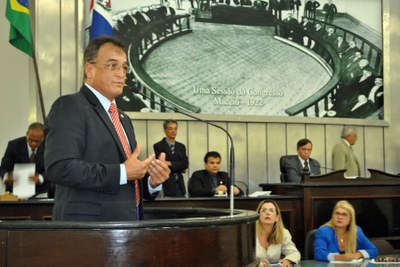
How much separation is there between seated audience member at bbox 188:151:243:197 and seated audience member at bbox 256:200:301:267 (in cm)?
138

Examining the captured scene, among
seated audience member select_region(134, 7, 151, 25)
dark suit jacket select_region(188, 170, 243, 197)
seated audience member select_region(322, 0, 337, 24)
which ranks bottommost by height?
dark suit jacket select_region(188, 170, 243, 197)

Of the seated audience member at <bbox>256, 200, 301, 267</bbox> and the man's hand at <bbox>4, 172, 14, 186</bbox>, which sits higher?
the man's hand at <bbox>4, 172, 14, 186</bbox>

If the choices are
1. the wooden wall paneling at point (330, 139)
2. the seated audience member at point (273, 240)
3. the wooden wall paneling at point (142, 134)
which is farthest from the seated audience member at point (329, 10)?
the seated audience member at point (273, 240)

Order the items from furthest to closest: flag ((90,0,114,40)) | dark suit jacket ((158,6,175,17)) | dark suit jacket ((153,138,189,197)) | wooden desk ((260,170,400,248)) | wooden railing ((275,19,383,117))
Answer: wooden railing ((275,19,383,117)) < dark suit jacket ((158,6,175,17)) < flag ((90,0,114,40)) < dark suit jacket ((153,138,189,197)) < wooden desk ((260,170,400,248))

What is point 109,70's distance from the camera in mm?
2438

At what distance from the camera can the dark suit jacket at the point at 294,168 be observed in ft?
25.9

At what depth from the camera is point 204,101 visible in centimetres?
888

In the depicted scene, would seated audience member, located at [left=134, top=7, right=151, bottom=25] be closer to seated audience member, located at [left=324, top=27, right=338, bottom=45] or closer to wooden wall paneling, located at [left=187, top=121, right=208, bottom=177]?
wooden wall paneling, located at [left=187, top=121, right=208, bottom=177]

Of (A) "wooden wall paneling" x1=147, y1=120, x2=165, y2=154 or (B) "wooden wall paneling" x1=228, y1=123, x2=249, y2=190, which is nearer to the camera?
(A) "wooden wall paneling" x1=147, y1=120, x2=165, y2=154

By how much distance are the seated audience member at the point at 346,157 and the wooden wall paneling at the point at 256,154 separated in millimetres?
986

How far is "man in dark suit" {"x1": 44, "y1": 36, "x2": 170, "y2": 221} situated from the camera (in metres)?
2.23

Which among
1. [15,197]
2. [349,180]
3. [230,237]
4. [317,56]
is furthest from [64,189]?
[317,56]

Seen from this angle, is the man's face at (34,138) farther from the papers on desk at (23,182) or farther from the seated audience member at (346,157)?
the seated audience member at (346,157)

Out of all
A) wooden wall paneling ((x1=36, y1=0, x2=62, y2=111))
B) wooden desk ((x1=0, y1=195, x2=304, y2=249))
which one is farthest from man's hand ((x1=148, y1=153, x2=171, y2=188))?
wooden wall paneling ((x1=36, y1=0, x2=62, y2=111))
